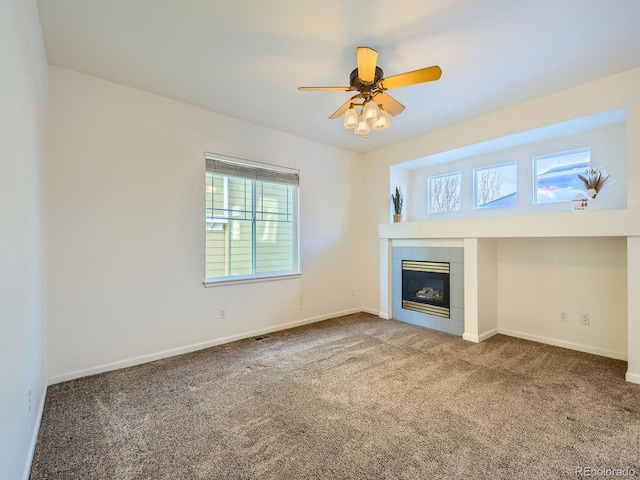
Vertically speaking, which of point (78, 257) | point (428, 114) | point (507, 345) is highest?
point (428, 114)

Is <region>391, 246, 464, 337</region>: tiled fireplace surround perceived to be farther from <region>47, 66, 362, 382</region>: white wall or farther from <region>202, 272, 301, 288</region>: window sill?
<region>47, 66, 362, 382</region>: white wall

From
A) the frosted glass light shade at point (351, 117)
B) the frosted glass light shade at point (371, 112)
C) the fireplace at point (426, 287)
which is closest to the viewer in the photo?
the frosted glass light shade at point (371, 112)

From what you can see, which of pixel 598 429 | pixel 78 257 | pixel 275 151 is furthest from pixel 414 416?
pixel 275 151

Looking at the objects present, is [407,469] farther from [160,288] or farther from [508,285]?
[508,285]

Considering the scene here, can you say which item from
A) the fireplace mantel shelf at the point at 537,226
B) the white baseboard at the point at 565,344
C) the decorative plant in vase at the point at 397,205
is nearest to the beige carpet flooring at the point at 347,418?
the white baseboard at the point at 565,344

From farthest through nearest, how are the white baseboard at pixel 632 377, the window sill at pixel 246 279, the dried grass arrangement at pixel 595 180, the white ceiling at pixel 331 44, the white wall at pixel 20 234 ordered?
the window sill at pixel 246 279, the dried grass arrangement at pixel 595 180, the white baseboard at pixel 632 377, the white ceiling at pixel 331 44, the white wall at pixel 20 234

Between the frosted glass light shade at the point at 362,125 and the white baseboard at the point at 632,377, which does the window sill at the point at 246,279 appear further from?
the white baseboard at the point at 632,377

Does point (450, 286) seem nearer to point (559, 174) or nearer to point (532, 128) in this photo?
point (559, 174)

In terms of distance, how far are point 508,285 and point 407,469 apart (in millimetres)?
3121

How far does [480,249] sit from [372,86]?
2.49m

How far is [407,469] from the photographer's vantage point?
159 centimetres

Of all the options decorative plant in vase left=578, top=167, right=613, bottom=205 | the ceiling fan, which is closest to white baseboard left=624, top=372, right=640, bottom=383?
decorative plant in vase left=578, top=167, right=613, bottom=205

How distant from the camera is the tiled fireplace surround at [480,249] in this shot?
8.45 ft

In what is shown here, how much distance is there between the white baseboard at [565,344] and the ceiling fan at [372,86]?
10.6ft
